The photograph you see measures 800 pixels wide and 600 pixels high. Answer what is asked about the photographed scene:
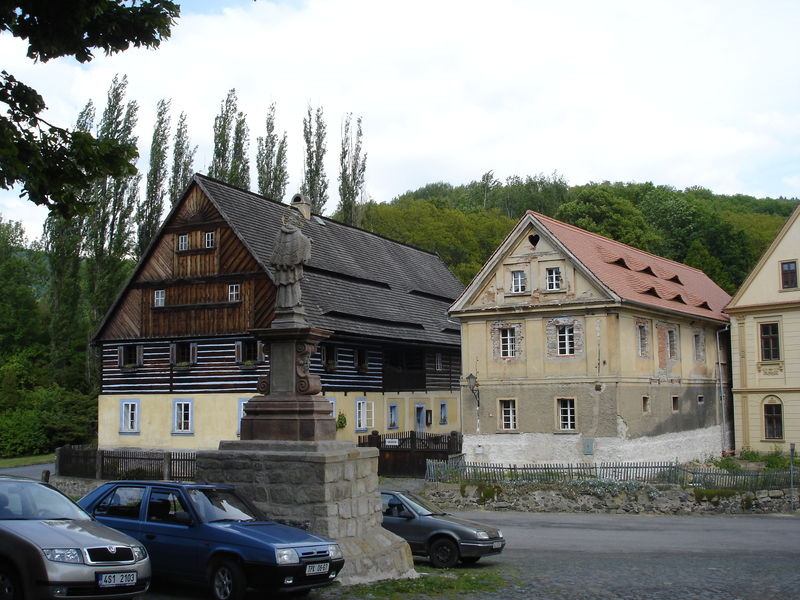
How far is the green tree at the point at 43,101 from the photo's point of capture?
10969 mm

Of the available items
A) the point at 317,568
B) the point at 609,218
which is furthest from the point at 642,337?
the point at 609,218

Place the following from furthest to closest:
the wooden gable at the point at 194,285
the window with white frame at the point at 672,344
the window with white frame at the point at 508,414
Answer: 1. the wooden gable at the point at 194,285
2. the window with white frame at the point at 672,344
3. the window with white frame at the point at 508,414

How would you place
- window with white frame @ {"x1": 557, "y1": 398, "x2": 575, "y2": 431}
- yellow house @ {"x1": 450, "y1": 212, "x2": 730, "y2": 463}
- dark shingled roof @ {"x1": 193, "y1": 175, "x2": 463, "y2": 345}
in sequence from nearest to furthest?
yellow house @ {"x1": 450, "y1": 212, "x2": 730, "y2": 463}
window with white frame @ {"x1": 557, "y1": 398, "x2": 575, "y2": 431}
dark shingled roof @ {"x1": 193, "y1": 175, "x2": 463, "y2": 345}

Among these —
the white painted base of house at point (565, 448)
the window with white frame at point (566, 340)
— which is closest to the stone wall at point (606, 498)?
the white painted base of house at point (565, 448)

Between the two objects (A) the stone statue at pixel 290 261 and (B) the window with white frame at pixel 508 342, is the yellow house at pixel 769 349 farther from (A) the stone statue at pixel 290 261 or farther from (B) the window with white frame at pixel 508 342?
(A) the stone statue at pixel 290 261

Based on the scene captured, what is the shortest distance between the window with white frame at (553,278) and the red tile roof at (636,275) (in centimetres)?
100

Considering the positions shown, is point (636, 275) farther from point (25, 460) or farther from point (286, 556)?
point (25, 460)

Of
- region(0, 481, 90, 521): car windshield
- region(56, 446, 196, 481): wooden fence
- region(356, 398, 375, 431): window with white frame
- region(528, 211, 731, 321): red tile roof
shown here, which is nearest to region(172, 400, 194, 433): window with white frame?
region(56, 446, 196, 481): wooden fence

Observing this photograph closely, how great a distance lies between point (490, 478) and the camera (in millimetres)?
27688

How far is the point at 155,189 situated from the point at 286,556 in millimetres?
50255

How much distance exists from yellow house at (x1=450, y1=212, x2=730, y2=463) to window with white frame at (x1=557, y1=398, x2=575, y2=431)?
38 millimetres

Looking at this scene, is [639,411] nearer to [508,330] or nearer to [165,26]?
[508,330]

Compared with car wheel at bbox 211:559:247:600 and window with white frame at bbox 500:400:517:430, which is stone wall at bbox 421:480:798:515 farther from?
car wheel at bbox 211:559:247:600

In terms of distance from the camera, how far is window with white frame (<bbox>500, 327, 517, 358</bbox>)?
3238 centimetres
